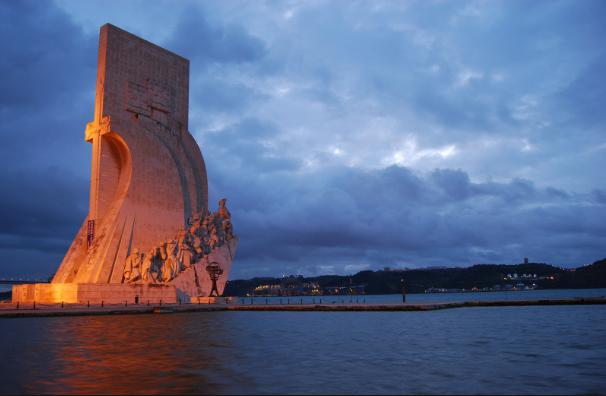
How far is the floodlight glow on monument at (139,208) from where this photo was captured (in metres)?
33.8

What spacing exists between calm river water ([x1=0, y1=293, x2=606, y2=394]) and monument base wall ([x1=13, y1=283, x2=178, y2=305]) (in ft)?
39.9

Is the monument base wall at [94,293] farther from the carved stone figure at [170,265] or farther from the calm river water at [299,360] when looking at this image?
the calm river water at [299,360]

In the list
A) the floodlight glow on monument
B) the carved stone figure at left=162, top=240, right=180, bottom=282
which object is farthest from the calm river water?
the carved stone figure at left=162, top=240, right=180, bottom=282

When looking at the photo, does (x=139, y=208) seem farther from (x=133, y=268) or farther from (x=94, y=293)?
(x=94, y=293)

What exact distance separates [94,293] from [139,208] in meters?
7.54

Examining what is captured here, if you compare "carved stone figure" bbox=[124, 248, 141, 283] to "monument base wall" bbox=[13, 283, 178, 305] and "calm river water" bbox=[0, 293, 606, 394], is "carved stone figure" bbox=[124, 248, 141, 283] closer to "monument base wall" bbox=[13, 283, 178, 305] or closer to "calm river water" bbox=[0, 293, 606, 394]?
"monument base wall" bbox=[13, 283, 178, 305]

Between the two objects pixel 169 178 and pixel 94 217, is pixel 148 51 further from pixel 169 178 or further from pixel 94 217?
pixel 94 217

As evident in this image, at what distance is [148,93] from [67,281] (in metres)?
13.9

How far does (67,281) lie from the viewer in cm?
3419

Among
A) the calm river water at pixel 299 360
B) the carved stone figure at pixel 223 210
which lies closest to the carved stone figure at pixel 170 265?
the carved stone figure at pixel 223 210

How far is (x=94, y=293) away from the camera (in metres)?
30.5

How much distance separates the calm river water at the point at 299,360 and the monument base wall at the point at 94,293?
39.9 ft

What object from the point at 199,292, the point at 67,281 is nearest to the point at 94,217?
the point at 67,281

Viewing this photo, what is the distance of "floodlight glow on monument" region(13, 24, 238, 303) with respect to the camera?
3381cm
